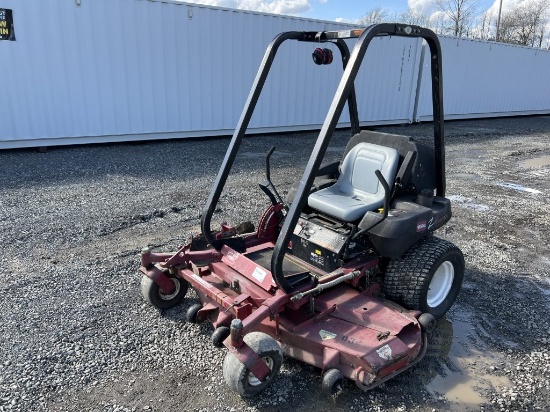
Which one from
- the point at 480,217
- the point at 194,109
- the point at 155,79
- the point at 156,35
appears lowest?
the point at 480,217

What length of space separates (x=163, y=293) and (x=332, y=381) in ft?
5.21

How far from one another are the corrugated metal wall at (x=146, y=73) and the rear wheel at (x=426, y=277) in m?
7.85

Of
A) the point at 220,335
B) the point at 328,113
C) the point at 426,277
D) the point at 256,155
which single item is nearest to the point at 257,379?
the point at 220,335

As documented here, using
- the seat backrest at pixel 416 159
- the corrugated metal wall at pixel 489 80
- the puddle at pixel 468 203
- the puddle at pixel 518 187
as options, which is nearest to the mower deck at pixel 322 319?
the seat backrest at pixel 416 159

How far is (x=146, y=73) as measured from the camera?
970cm

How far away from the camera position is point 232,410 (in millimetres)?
2654

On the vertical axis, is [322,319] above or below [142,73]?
below

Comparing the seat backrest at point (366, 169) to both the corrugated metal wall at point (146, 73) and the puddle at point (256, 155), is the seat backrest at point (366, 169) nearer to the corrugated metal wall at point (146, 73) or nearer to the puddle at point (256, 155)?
the puddle at point (256, 155)

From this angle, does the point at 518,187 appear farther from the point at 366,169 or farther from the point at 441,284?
the point at 366,169

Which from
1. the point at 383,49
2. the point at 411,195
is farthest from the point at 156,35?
the point at 411,195

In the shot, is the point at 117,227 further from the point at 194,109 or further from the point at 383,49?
the point at 383,49

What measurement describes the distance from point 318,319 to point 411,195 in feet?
4.36

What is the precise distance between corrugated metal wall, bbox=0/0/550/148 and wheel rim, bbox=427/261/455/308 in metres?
7.88

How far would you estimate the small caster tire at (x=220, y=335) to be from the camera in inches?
109
